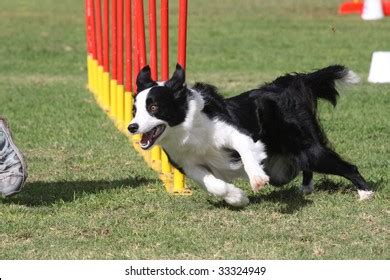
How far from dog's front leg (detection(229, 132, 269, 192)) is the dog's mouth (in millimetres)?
509

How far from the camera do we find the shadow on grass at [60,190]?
6809 millimetres

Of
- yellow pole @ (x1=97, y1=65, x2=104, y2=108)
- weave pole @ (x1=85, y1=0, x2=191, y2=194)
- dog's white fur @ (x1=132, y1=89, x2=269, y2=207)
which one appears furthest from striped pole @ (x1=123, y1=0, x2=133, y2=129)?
dog's white fur @ (x1=132, y1=89, x2=269, y2=207)

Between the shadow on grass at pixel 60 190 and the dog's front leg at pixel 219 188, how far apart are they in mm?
1034

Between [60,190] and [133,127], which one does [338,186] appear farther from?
[60,190]

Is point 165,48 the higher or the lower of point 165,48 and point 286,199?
the higher

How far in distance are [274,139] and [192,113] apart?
79 centimetres

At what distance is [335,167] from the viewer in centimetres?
666

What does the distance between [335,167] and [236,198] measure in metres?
0.88

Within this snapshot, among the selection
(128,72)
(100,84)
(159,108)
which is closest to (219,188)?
(159,108)

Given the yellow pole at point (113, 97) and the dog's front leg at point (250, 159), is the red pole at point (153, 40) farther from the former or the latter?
the yellow pole at point (113, 97)

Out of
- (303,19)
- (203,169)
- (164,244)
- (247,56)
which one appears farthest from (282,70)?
(164,244)

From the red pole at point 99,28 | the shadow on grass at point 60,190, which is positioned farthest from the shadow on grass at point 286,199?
the red pole at point 99,28

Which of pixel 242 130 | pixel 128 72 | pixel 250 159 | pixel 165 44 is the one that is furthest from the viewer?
pixel 128 72
